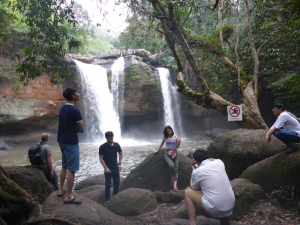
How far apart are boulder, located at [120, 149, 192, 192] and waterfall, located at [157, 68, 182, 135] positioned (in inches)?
644

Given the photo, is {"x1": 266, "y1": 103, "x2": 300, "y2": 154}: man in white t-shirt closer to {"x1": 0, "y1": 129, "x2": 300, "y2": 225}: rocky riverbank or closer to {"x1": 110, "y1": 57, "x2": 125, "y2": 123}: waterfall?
{"x1": 0, "y1": 129, "x2": 300, "y2": 225}: rocky riverbank

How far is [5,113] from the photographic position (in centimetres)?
1532

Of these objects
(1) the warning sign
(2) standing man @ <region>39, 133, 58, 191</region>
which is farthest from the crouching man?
(1) the warning sign

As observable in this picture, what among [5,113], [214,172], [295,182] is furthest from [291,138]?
[5,113]

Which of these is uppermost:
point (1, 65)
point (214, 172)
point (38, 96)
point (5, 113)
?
point (1, 65)

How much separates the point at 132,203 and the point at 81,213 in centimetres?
158

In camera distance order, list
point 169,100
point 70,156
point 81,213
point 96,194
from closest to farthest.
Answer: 1. point 81,213
2. point 70,156
3. point 96,194
4. point 169,100

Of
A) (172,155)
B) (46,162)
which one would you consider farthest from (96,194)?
(172,155)

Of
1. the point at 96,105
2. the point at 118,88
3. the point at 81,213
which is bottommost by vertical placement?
the point at 81,213

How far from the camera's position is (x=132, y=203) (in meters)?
4.29

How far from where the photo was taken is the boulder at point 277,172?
362 cm

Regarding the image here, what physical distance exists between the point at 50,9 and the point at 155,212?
6435mm

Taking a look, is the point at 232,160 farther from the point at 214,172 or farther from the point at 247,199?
the point at 214,172

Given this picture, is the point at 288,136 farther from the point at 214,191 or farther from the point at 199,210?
the point at 199,210
